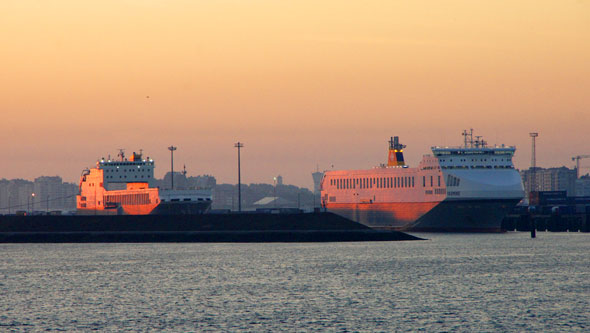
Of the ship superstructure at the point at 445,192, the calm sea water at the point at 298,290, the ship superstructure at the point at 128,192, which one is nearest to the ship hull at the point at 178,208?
the ship superstructure at the point at 128,192

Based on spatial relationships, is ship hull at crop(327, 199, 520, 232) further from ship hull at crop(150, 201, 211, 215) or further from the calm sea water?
the calm sea water

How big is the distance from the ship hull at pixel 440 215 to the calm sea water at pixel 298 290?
1102 inches

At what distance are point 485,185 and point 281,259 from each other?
4713 cm

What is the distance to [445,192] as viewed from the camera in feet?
407

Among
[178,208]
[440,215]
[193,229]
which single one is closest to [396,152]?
[440,215]

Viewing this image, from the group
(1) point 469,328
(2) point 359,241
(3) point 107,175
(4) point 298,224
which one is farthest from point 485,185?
(1) point 469,328

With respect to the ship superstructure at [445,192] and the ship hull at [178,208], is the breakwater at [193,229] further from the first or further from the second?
the ship hull at [178,208]

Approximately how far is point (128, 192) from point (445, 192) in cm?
4724

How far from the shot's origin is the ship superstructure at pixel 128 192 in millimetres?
133250

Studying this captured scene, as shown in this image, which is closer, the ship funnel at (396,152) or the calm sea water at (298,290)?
the calm sea water at (298,290)

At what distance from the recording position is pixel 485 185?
121250 millimetres

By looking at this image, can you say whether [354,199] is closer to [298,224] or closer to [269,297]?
[298,224]

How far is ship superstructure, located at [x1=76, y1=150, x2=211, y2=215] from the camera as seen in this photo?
437 ft

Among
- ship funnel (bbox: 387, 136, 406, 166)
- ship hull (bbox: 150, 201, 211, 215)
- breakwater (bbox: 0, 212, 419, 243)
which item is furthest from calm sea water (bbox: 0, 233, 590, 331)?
ship funnel (bbox: 387, 136, 406, 166)
